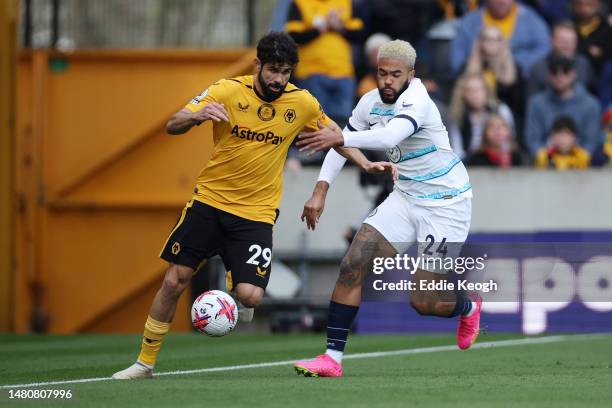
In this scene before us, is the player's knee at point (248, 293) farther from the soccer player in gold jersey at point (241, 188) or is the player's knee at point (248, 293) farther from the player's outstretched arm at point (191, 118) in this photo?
the player's outstretched arm at point (191, 118)

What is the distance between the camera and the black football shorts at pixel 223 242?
8.78 m

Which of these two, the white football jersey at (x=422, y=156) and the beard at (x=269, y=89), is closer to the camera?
the beard at (x=269, y=89)

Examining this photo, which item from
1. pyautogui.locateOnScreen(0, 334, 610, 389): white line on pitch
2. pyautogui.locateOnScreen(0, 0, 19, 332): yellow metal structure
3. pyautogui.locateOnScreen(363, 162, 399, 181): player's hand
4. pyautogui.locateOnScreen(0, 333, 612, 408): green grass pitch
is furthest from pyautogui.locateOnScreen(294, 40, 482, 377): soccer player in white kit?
pyautogui.locateOnScreen(0, 0, 19, 332): yellow metal structure

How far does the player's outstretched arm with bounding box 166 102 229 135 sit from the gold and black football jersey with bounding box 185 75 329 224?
13.2 inches

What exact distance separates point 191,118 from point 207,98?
1.24 ft

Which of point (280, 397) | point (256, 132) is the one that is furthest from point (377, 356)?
point (280, 397)

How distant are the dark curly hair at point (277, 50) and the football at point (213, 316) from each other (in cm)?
167

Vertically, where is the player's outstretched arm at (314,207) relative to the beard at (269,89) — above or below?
below

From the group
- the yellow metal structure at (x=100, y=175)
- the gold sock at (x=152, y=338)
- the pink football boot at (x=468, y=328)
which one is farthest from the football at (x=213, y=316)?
the yellow metal structure at (x=100, y=175)

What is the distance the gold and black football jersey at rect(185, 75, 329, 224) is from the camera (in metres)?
8.81

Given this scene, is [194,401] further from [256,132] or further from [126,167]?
[126,167]

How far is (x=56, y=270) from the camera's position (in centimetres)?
1944

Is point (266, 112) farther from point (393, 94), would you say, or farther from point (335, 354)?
point (335, 354)

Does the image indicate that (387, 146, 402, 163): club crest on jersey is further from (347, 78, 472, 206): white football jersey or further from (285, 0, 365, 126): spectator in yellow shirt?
(285, 0, 365, 126): spectator in yellow shirt
